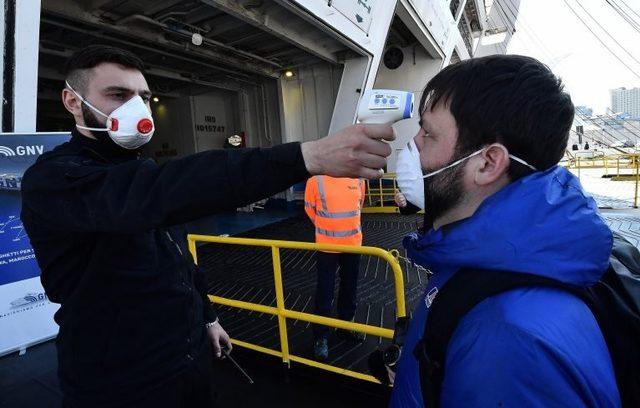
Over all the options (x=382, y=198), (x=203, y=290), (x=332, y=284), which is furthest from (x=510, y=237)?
(x=382, y=198)

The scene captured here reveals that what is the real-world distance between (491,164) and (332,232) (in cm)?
259

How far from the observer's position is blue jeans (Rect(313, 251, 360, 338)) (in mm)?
3557

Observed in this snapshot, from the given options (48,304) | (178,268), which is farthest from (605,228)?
(48,304)

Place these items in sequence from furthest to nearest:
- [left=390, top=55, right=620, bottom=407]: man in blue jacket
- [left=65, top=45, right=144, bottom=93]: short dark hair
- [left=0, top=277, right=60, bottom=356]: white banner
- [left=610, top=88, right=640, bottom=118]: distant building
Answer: [left=610, top=88, right=640, bottom=118]: distant building → [left=0, top=277, right=60, bottom=356]: white banner → [left=65, top=45, right=144, bottom=93]: short dark hair → [left=390, top=55, right=620, bottom=407]: man in blue jacket

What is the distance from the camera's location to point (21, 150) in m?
3.30

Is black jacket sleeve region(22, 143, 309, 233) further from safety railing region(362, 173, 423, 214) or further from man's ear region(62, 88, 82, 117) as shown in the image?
safety railing region(362, 173, 423, 214)

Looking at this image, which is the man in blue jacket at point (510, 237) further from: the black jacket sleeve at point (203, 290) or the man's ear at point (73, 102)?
the man's ear at point (73, 102)

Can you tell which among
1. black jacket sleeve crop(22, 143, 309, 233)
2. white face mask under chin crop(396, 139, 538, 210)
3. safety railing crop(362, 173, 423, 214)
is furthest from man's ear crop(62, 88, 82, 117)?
safety railing crop(362, 173, 423, 214)

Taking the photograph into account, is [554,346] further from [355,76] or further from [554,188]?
[355,76]

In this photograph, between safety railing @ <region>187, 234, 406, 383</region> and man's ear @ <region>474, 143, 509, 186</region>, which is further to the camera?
safety railing @ <region>187, 234, 406, 383</region>

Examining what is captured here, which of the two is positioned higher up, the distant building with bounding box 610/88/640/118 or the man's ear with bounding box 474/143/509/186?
the distant building with bounding box 610/88/640/118

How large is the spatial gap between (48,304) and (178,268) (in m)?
3.12

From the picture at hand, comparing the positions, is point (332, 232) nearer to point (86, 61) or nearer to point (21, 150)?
point (86, 61)

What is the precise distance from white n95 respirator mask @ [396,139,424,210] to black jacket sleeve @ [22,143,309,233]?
428 mm
